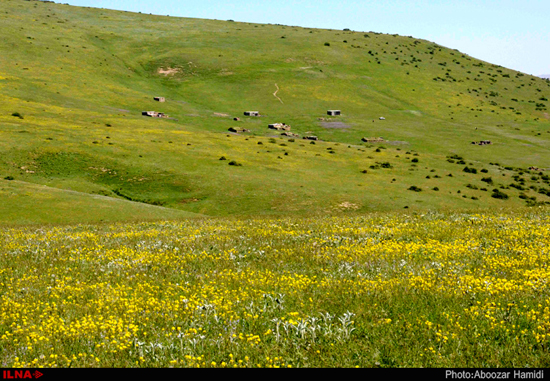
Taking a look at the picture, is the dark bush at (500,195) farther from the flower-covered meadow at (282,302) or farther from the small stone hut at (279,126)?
the small stone hut at (279,126)

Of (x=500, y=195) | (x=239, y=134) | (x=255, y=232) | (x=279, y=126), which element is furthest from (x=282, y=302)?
(x=279, y=126)

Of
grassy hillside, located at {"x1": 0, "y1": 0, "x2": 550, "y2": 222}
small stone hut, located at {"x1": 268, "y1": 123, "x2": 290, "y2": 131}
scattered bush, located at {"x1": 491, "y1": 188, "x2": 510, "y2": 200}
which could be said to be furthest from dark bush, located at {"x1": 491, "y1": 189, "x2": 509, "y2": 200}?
small stone hut, located at {"x1": 268, "y1": 123, "x2": 290, "y2": 131}

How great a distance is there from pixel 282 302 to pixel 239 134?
108 m

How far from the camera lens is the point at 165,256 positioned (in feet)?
50.7

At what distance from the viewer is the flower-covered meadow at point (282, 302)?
836 cm

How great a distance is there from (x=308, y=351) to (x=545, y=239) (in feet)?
40.7

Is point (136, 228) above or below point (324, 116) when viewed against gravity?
below

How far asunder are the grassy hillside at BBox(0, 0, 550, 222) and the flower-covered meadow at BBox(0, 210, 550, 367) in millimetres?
34687

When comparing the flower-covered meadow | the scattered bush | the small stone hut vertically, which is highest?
the small stone hut

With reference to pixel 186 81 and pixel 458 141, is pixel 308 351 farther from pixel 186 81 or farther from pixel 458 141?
pixel 186 81

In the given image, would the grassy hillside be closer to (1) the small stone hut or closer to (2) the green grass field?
(2) the green grass field

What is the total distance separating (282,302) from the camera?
1052 centimetres

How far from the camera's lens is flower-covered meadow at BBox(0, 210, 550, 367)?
8.36 m
